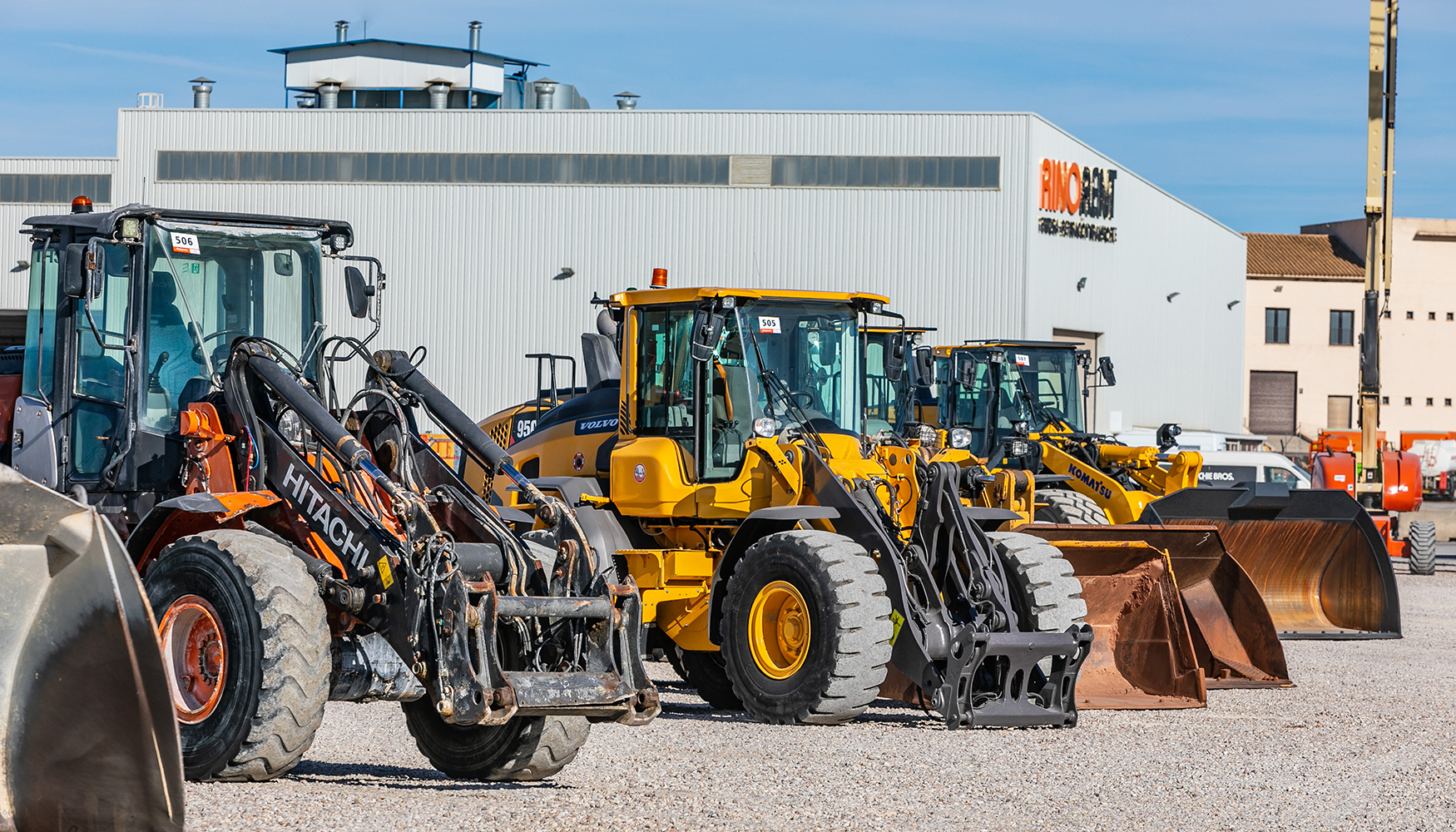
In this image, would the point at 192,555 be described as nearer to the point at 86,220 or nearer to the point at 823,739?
the point at 86,220

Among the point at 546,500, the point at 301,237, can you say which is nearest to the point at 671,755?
the point at 546,500

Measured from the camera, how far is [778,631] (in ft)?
35.9

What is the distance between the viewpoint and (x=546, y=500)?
26.0 feet

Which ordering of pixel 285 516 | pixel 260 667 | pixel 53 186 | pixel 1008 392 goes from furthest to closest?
pixel 53 186 → pixel 1008 392 → pixel 285 516 → pixel 260 667

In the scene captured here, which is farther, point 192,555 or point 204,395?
point 204,395

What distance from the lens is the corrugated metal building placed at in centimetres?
4031

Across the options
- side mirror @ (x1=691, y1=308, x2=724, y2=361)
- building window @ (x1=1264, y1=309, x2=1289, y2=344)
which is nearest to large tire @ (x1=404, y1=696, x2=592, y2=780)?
Result: side mirror @ (x1=691, y1=308, x2=724, y2=361)

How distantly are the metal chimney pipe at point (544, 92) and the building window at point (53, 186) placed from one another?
1172cm

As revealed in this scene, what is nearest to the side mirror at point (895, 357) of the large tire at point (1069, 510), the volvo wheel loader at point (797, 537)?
the volvo wheel loader at point (797, 537)

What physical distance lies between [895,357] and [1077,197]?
30.4 metres

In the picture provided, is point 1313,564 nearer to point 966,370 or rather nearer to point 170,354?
point 966,370

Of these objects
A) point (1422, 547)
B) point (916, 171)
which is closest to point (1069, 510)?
point (1422, 547)

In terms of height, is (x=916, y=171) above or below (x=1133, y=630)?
above

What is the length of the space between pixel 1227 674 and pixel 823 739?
164 inches
